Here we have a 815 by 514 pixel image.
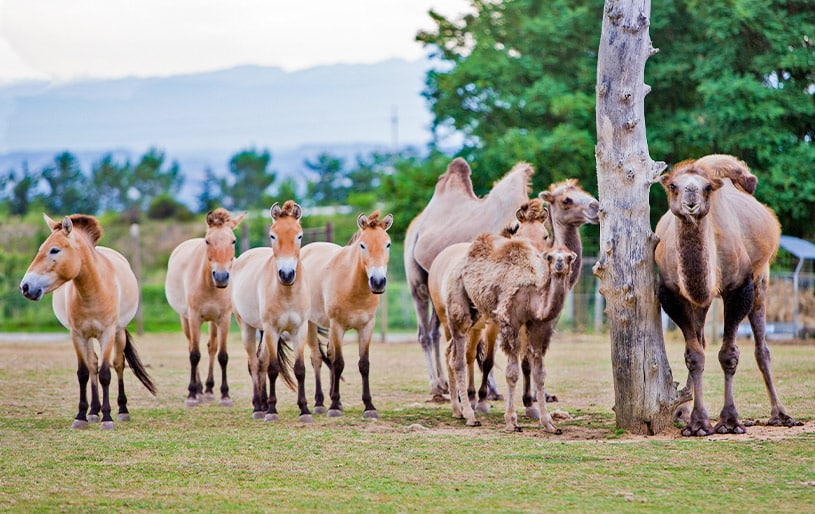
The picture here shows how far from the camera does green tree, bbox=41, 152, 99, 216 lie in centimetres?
5356

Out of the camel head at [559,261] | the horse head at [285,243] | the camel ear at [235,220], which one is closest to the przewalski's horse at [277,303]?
the horse head at [285,243]

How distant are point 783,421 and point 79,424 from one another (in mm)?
6733

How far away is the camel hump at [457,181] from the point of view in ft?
45.7

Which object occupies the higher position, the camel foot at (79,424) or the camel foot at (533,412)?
the camel foot at (79,424)

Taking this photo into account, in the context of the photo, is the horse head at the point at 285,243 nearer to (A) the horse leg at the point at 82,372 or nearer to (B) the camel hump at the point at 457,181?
(A) the horse leg at the point at 82,372

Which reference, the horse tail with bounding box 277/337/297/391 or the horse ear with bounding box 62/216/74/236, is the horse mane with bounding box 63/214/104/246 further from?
the horse tail with bounding box 277/337/297/391

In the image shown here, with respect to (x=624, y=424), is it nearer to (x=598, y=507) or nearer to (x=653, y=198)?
(x=598, y=507)

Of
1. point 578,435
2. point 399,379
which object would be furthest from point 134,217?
point 578,435

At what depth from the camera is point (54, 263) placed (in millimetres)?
9859

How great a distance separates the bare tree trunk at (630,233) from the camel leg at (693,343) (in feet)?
0.48

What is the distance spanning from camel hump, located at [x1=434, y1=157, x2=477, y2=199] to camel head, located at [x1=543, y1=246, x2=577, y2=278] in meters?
4.62

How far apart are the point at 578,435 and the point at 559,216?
106 inches

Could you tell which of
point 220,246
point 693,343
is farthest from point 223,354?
point 693,343

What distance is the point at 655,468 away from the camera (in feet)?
24.3
